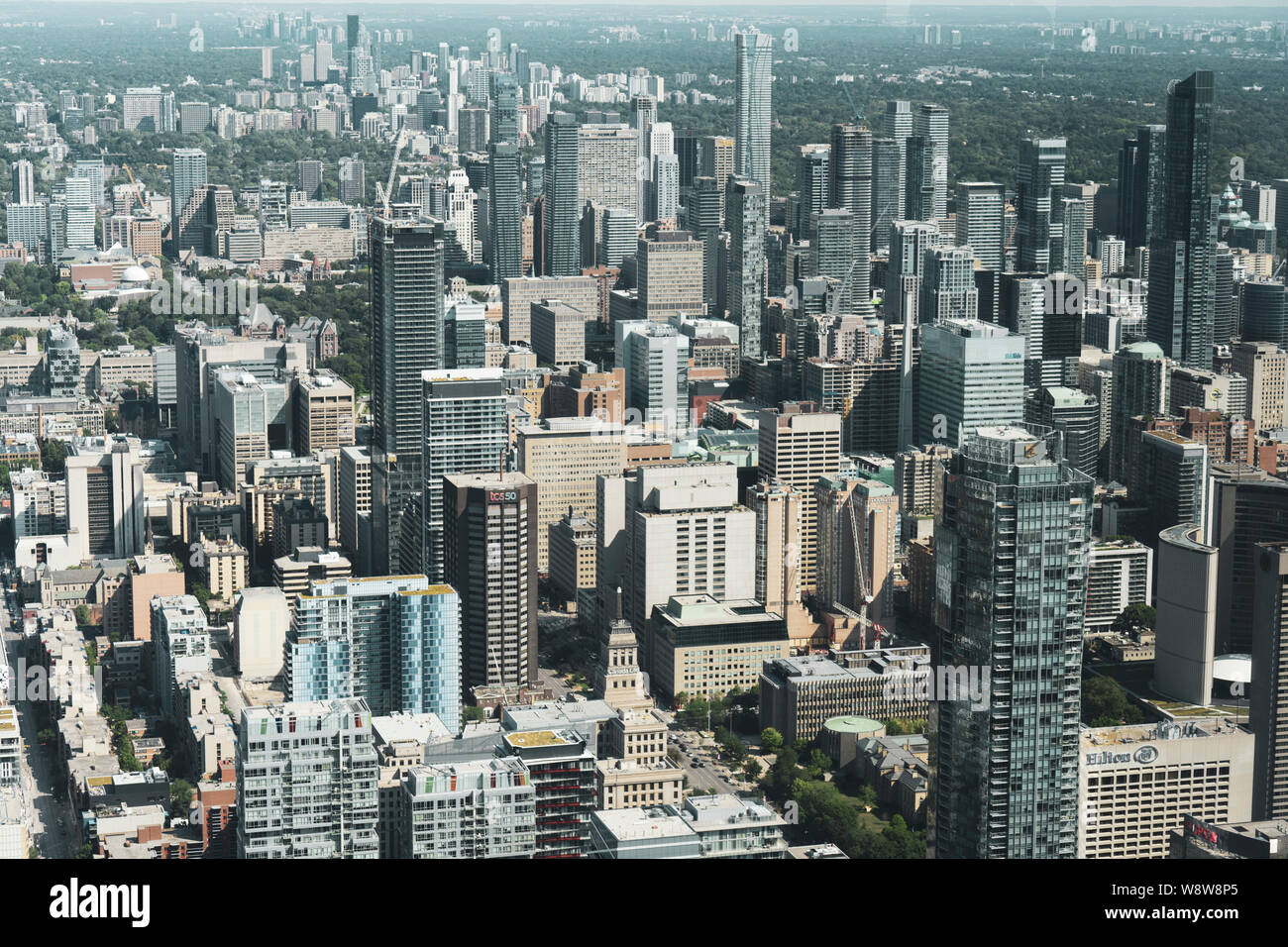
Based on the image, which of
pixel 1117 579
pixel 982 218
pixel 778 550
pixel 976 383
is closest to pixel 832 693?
pixel 778 550

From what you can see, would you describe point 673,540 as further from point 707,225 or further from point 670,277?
point 707,225

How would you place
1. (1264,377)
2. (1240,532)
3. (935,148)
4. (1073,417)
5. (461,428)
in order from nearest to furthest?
(1240,532) < (461,428) < (1073,417) < (1264,377) < (935,148)

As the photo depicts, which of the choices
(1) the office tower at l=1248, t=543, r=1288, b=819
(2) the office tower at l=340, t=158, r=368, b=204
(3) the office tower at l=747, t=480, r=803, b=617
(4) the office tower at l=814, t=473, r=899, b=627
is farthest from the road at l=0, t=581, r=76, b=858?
(2) the office tower at l=340, t=158, r=368, b=204

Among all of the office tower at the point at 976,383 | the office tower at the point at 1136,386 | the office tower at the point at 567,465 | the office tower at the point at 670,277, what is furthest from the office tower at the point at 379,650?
the office tower at the point at 670,277

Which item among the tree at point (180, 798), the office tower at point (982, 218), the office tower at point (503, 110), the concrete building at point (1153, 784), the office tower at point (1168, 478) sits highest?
the office tower at point (503, 110)

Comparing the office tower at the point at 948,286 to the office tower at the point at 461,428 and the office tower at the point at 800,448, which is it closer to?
the office tower at the point at 800,448
